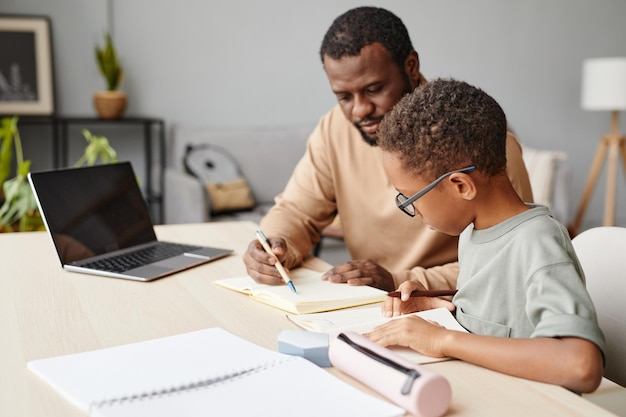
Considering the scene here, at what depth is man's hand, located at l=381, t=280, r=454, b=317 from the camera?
117 centimetres

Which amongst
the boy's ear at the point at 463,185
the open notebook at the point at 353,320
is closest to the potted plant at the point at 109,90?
the open notebook at the point at 353,320

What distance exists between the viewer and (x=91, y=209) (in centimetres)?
163

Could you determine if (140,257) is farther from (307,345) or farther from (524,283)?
(524,283)

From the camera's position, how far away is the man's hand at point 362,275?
1.38 m

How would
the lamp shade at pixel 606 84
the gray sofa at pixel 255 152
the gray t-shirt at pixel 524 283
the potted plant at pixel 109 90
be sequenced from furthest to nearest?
the lamp shade at pixel 606 84 → the gray sofa at pixel 255 152 → the potted plant at pixel 109 90 → the gray t-shirt at pixel 524 283

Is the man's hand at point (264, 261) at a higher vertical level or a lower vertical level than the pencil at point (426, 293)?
lower

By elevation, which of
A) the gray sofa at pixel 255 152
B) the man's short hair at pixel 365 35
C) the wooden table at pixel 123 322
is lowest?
the gray sofa at pixel 255 152

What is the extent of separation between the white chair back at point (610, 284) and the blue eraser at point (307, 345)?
1.84 feet

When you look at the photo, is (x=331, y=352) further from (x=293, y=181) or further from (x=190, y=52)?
(x=190, y=52)

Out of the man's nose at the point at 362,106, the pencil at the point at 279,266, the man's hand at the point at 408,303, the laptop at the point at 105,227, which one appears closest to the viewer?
the man's hand at the point at 408,303

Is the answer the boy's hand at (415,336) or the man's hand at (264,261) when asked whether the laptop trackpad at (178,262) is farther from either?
the boy's hand at (415,336)

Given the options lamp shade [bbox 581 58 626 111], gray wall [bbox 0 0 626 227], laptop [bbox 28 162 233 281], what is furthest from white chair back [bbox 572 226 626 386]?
lamp shade [bbox 581 58 626 111]

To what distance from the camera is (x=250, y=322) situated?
1.16 m

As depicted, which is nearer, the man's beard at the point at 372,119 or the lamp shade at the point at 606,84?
the man's beard at the point at 372,119
